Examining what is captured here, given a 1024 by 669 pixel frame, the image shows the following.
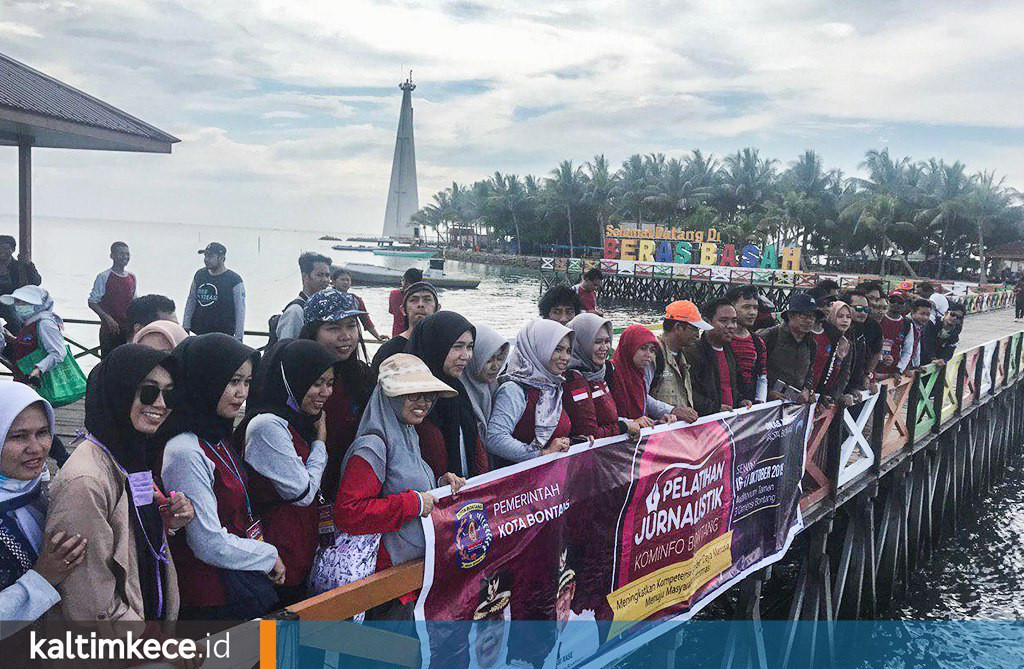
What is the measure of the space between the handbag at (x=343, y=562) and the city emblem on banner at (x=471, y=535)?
37cm

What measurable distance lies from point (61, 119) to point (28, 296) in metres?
2.38

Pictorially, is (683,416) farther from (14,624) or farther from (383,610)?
(14,624)

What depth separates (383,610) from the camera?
3096 mm

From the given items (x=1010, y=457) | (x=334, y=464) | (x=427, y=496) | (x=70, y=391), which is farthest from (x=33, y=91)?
(x=1010, y=457)

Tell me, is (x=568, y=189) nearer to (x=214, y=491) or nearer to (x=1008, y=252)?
(x=1008, y=252)

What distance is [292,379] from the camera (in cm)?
291

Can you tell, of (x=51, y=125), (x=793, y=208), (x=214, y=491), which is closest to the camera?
(x=214, y=491)

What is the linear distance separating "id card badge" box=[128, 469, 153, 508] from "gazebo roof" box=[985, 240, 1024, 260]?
60.2 metres

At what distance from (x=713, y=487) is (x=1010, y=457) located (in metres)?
16.3

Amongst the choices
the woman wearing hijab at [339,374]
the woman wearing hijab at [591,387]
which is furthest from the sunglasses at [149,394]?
the woman wearing hijab at [591,387]

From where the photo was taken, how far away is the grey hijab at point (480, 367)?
12.2 ft

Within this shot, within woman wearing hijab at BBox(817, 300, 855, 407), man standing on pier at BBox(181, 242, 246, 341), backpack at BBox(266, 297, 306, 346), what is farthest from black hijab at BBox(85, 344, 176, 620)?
woman wearing hijab at BBox(817, 300, 855, 407)

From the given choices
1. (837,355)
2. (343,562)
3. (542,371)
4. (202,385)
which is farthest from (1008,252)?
(202,385)

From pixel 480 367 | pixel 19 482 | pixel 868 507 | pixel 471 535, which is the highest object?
pixel 480 367
